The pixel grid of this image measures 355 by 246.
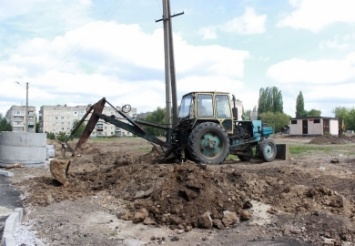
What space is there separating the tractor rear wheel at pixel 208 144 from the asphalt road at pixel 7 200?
5.31 m

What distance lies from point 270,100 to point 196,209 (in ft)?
350

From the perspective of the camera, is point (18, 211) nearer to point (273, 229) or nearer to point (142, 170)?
point (142, 170)

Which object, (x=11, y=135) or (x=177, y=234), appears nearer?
(x=177, y=234)

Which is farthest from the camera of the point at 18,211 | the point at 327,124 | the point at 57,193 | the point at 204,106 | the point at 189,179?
the point at 327,124

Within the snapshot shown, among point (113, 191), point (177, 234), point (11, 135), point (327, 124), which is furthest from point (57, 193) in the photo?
point (327, 124)

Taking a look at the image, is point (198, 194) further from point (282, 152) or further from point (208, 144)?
point (282, 152)

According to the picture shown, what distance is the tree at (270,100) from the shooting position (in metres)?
111

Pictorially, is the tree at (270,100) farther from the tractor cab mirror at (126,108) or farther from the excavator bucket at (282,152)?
the tractor cab mirror at (126,108)

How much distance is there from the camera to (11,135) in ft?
52.2

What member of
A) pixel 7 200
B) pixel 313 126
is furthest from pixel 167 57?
pixel 313 126

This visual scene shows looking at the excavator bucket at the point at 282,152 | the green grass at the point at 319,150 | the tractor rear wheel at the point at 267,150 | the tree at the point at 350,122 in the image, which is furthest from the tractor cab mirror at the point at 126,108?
the tree at the point at 350,122

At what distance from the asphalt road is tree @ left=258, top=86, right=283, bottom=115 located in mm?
102054

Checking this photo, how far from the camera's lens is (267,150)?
15656 millimetres

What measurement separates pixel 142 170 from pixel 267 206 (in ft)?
12.5
